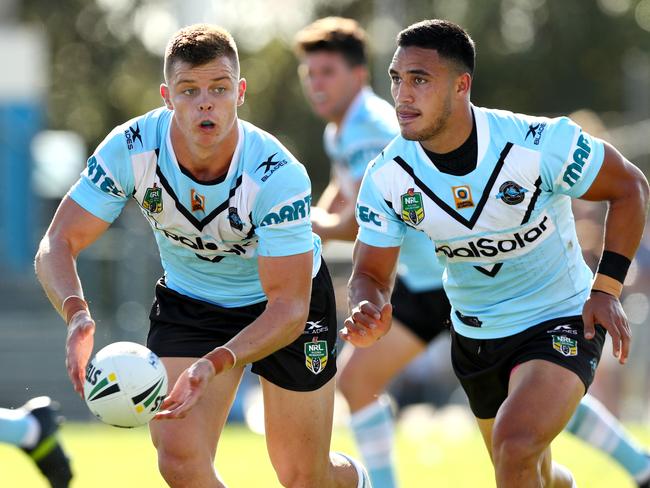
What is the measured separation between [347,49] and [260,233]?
3.40 meters

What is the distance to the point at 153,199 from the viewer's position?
5844mm

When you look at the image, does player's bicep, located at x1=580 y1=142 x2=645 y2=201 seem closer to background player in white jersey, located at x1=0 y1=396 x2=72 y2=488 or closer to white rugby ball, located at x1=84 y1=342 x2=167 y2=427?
white rugby ball, located at x1=84 y1=342 x2=167 y2=427

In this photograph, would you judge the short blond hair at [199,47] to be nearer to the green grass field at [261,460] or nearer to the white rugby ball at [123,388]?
the white rugby ball at [123,388]

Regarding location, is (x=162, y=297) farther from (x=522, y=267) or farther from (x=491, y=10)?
(x=491, y=10)

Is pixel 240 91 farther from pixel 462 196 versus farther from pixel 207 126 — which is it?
pixel 462 196

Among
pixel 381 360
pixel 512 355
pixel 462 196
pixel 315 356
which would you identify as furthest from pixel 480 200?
pixel 381 360

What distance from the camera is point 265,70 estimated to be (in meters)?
42.6

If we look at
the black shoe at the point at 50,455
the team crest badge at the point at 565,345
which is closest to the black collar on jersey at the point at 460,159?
the team crest badge at the point at 565,345

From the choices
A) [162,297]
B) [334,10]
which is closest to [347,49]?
[162,297]

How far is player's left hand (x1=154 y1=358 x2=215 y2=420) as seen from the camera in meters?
5.02

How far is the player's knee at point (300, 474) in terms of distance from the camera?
6.03 meters

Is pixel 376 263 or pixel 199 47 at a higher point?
pixel 199 47

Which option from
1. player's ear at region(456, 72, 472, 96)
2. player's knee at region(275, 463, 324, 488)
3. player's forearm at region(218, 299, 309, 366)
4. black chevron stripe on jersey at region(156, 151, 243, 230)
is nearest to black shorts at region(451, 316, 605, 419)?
player's knee at region(275, 463, 324, 488)

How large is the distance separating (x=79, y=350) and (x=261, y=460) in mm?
5749
